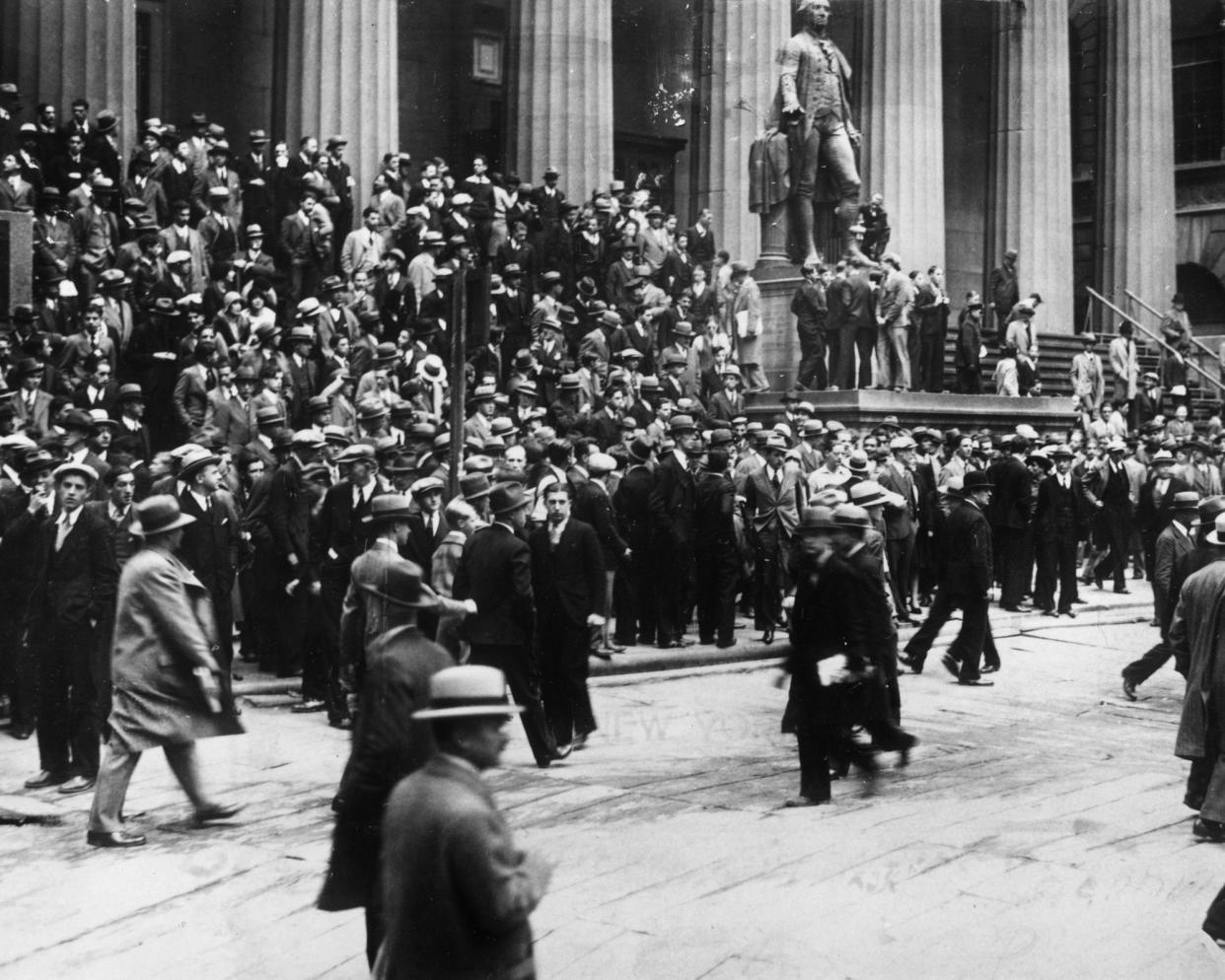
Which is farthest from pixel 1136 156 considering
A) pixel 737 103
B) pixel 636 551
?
pixel 636 551

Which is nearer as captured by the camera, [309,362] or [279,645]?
[279,645]

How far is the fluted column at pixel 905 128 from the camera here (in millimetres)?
29328

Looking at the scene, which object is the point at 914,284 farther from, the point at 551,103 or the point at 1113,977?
the point at 1113,977

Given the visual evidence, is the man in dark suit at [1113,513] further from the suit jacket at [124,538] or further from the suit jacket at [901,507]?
the suit jacket at [124,538]

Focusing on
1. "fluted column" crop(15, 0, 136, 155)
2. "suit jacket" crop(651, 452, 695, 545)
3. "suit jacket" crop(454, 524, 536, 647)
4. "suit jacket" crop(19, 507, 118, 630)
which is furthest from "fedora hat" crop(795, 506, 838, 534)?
"fluted column" crop(15, 0, 136, 155)

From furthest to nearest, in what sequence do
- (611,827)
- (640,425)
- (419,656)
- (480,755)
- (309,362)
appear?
(640,425)
(309,362)
(611,827)
(419,656)
(480,755)

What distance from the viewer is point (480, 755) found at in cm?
412

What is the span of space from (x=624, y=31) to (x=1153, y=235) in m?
11.6

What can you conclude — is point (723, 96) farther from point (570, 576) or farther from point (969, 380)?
point (570, 576)

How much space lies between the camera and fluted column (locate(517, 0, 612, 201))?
81.7 feet

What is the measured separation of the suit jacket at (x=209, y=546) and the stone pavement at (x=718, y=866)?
38.5 inches

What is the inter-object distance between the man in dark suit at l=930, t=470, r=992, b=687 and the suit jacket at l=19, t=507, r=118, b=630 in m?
6.61

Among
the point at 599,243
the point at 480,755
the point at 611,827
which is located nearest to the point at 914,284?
the point at 599,243

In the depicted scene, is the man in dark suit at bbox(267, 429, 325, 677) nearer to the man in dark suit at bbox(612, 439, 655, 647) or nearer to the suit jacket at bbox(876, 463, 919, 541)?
the man in dark suit at bbox(612, 439, 655, 647)
